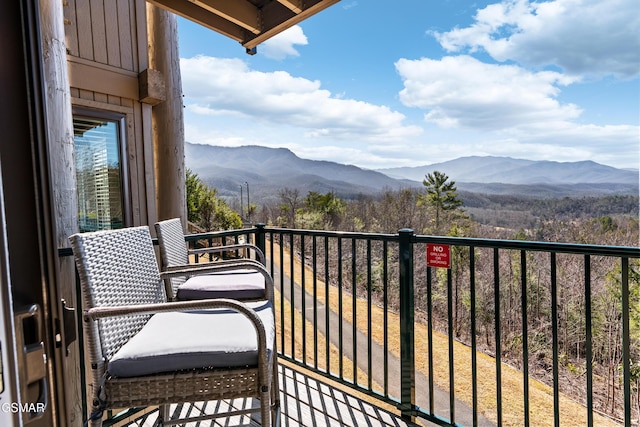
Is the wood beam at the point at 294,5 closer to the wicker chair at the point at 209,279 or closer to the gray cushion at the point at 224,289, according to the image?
the wicker chair at the point at 209,279

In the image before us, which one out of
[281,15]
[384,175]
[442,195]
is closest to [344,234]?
[281,15]

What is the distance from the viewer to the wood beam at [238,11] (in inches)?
92.3

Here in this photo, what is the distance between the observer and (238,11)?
2529mm

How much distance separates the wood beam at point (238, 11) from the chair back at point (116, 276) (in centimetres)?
158

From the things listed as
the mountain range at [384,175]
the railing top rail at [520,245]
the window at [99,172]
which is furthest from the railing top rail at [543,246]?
the mountain range at [384,175]

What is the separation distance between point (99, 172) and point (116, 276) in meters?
2.70

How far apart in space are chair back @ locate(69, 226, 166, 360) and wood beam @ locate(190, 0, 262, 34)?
62.0 inches

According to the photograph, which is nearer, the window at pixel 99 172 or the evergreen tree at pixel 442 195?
the window at pixel 99 172

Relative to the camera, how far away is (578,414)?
31.8 feet

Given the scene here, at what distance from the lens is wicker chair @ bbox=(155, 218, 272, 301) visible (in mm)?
1981

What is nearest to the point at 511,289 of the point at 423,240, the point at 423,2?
the point at 423,240

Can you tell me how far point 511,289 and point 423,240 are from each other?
15266 mm

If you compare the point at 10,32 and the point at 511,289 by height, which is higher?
the point at 10,32

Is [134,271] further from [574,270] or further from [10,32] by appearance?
[574,270]
